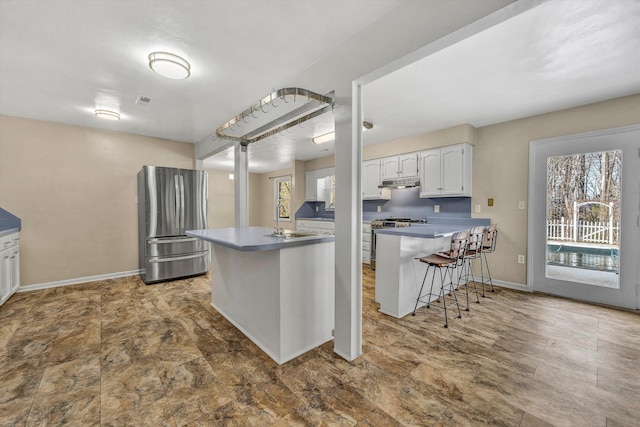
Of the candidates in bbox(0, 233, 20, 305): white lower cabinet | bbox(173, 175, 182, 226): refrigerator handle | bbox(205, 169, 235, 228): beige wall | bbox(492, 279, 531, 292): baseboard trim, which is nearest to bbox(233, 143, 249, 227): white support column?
bbox(173, 175, 182, 226): refrigerator handle

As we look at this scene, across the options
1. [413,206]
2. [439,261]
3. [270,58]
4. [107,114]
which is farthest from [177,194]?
[413,206]

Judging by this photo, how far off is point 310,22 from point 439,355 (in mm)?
2684

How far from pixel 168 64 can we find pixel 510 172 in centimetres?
436

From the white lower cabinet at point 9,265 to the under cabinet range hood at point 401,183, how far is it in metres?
5.34

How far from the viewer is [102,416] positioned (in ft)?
5.01

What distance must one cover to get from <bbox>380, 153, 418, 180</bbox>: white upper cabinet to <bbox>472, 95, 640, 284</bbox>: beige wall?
0.93 metres

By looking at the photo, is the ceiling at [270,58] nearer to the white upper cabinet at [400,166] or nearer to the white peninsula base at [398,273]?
the white upper cabinet at [400,166]

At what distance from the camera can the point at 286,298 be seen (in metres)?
2.07

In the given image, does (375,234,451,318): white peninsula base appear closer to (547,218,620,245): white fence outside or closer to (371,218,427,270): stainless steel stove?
(371,218,427,270): stainless steel stove

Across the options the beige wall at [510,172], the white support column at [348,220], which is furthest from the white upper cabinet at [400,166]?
the white support column at [348,220]

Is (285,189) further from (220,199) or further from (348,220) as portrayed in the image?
(348,220)

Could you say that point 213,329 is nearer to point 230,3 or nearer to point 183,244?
point 183,244

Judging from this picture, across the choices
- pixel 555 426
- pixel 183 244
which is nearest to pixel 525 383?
pixel 555 426

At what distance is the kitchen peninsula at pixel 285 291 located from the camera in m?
2.05
